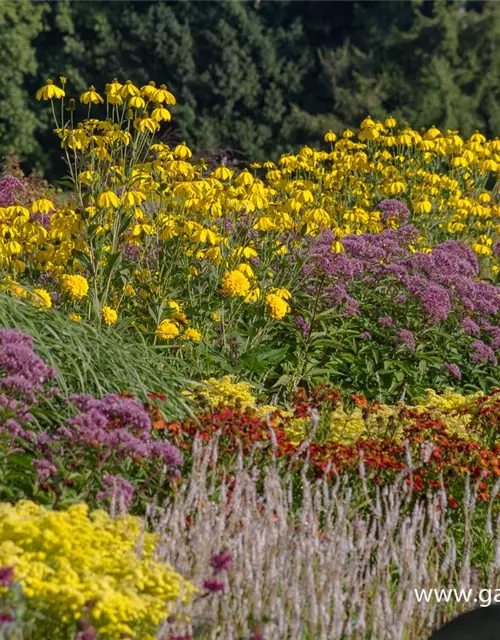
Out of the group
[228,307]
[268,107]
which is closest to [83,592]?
[228,307]

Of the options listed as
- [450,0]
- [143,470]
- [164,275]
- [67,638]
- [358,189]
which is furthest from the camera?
[450,0]

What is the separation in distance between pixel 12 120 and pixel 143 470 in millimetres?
29822

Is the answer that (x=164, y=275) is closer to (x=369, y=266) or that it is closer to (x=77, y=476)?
(x=369, y=266)

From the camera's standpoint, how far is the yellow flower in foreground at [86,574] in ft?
9.29

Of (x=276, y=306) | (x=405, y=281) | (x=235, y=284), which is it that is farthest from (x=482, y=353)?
(x=235, y=284)

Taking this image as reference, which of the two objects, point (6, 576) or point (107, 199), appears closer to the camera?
point (6, 576)

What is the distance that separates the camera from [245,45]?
1358 inches

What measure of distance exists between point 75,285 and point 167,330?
0.60 meters

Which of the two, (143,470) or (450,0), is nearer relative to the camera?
(143,470)

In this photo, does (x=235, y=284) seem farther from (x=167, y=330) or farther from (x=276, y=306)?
(x=167, y=330)

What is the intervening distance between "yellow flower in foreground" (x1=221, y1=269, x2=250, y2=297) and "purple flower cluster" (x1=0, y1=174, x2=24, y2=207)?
1.34m

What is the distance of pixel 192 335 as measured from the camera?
6.38 meters

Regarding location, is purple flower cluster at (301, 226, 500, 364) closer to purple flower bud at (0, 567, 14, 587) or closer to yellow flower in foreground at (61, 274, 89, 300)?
yellow flower in foreground at (61, 274, 89, 300)

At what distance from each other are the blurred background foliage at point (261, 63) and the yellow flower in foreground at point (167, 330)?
2497cm
